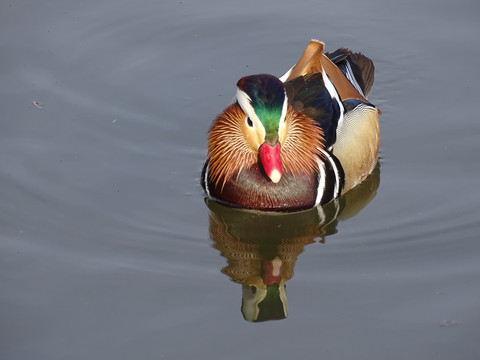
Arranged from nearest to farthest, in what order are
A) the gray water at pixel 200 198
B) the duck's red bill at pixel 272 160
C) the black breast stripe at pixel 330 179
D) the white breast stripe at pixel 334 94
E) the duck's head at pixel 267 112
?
the gray water at pixel 200 198, the duck's head at pixel 267 112, the duck's red bill at pixel 272 160, the black breast stripe at pixel 330 179, the white breast stripe at pixel 334 94

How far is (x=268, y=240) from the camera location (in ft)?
23.3

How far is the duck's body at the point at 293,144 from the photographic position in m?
7.00

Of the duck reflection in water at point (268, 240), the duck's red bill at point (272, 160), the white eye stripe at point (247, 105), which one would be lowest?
the duck reflection in water at point (268, 240)

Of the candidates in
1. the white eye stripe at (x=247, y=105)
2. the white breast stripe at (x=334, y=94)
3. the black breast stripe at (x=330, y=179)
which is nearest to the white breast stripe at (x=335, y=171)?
the black breast stripe at (x=330, y=179)

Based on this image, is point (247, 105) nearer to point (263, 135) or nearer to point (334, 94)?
point (263, 135)

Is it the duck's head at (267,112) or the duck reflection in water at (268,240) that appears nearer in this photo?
the duck reflection in water at (268,240)

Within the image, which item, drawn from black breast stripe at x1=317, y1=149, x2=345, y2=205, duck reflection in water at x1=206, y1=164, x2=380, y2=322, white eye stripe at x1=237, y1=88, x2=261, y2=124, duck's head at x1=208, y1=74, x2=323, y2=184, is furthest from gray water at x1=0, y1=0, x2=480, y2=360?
white eye stripe at x1=237, y1=88, x2=261, y2=124

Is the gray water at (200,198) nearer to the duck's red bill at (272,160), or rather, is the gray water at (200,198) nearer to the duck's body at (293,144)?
the duck's body at (293,144)

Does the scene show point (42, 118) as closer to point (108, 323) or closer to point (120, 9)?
point (120, 9)

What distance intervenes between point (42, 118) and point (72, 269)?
2.03m

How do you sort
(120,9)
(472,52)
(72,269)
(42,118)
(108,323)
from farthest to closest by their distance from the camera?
(120,9) < (472,52) < (42,118) < (72,269) < (108,323)

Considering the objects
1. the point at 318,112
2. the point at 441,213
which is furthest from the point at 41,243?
the point at 441,213

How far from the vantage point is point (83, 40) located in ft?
30.7

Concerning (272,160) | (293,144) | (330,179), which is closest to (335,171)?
(330,179)
